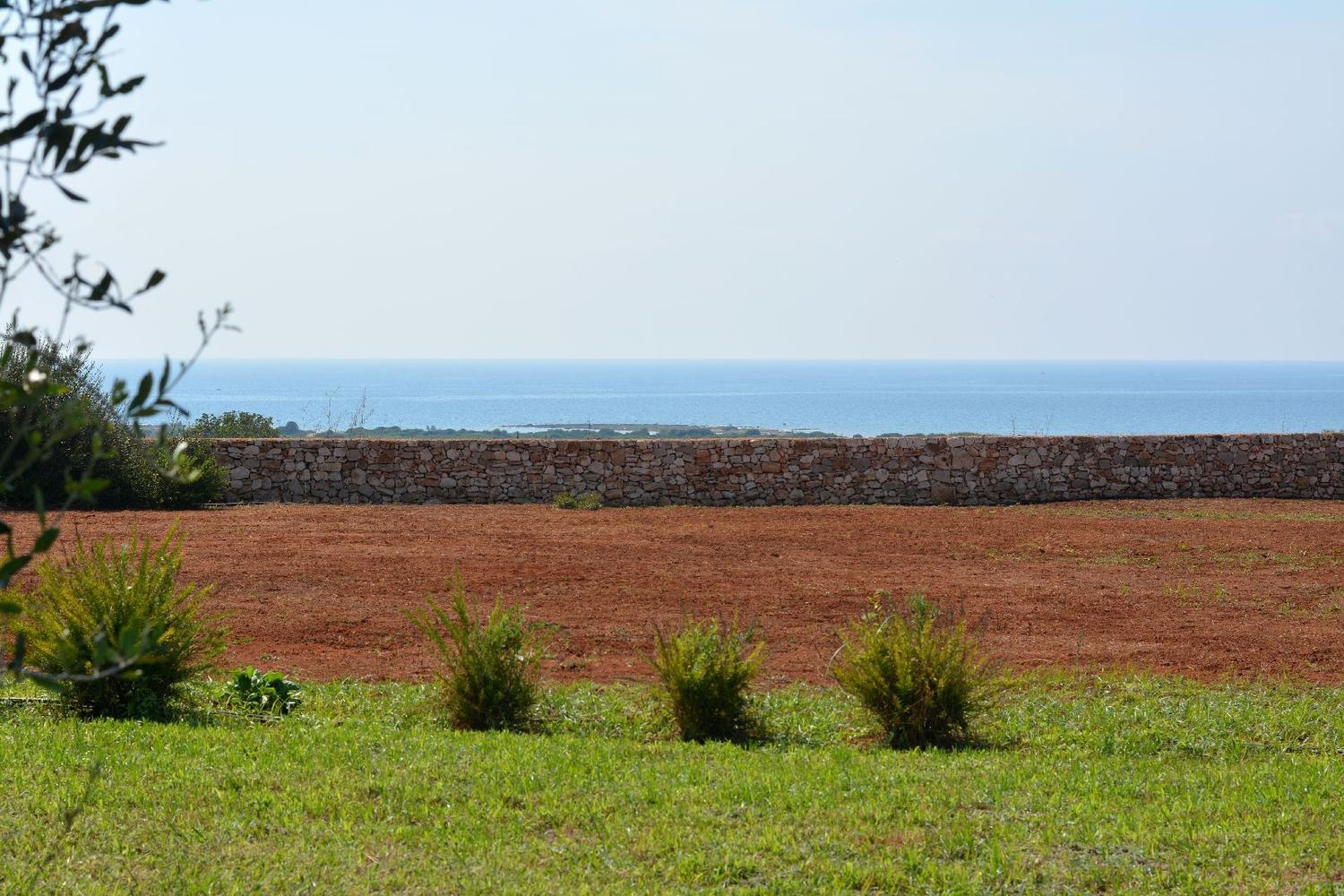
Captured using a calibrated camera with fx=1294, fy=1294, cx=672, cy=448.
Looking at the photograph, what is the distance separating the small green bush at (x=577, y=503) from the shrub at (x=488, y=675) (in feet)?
42.0

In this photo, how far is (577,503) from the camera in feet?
69.1

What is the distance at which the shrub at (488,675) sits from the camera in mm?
7906

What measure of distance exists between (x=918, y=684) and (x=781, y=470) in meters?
14.7

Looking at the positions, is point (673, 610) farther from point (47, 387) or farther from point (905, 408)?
point (905, 408)

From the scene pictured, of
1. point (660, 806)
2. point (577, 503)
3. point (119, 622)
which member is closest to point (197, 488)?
point (577, 503)

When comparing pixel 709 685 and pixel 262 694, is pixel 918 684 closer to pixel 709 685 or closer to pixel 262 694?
pixel 709 685

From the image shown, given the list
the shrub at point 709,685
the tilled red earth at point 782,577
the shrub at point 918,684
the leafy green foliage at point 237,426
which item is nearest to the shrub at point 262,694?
the tilled red earth at point 782,577

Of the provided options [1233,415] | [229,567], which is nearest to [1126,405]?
[1233,415]

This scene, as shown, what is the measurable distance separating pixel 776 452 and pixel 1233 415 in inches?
4913

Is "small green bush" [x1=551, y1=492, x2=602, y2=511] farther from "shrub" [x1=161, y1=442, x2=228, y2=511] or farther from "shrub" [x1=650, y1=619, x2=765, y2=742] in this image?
"shrub" [x1=650, y1=619, x2=765, y2=742]

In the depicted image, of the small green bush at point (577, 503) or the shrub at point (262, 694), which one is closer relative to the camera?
the shrub at point (262, 694)

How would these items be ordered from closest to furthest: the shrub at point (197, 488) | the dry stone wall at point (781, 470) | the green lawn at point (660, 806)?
the green lawn at point (660, 806) → the shrub at point (197, 488) → the dry stone wall at point (781, 470)

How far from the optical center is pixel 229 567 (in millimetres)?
13680

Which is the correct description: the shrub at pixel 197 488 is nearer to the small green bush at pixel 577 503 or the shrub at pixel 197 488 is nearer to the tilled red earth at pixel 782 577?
the tilled red earth at pixel 782 577
